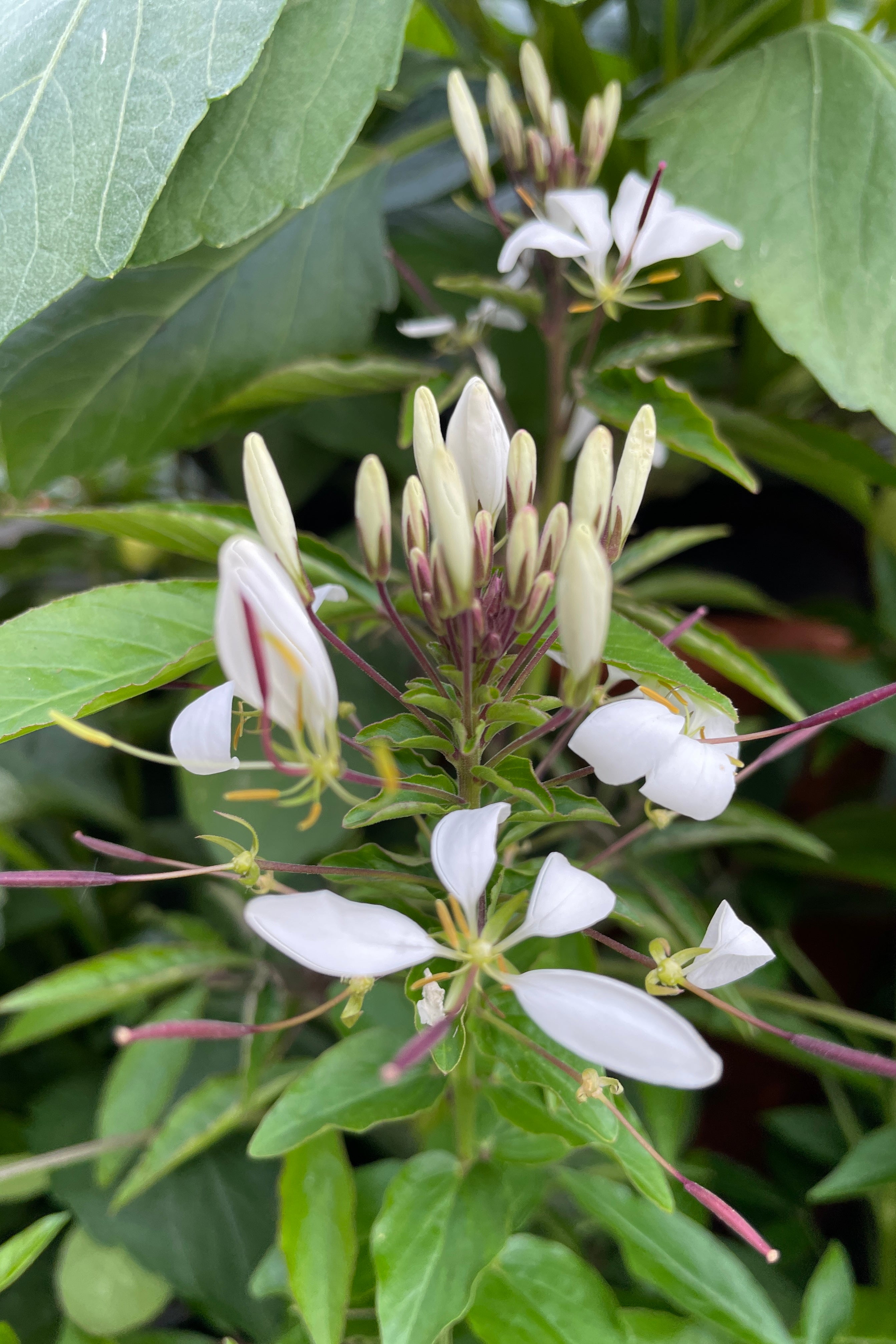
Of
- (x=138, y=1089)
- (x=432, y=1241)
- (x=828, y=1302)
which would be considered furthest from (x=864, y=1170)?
(x=138, y=1089)

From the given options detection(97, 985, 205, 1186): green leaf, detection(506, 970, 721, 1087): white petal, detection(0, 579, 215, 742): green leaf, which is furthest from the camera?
detection(97, 985, 205, 1186): green leaf

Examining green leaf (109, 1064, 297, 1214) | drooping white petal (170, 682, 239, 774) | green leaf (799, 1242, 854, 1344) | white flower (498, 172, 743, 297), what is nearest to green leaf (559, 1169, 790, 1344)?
green leaf (799, 1242, 854, 1344)

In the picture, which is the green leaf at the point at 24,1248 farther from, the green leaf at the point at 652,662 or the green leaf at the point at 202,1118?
the green leaf at the point at 652,662

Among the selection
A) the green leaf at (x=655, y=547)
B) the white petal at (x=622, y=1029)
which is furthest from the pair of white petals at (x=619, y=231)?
the white petal at (x=622, y=1029)

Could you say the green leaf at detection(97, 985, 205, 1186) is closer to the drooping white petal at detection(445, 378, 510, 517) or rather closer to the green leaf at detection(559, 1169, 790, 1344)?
the green leaf at detection(559, 1169, 790, 1344)

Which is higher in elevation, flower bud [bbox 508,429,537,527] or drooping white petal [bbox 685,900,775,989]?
flower bud [bbox 508,429,537,527]

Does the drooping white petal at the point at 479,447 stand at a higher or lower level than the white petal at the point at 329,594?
higher

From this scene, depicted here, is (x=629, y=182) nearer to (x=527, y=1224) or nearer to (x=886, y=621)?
(x=886, y=621)
